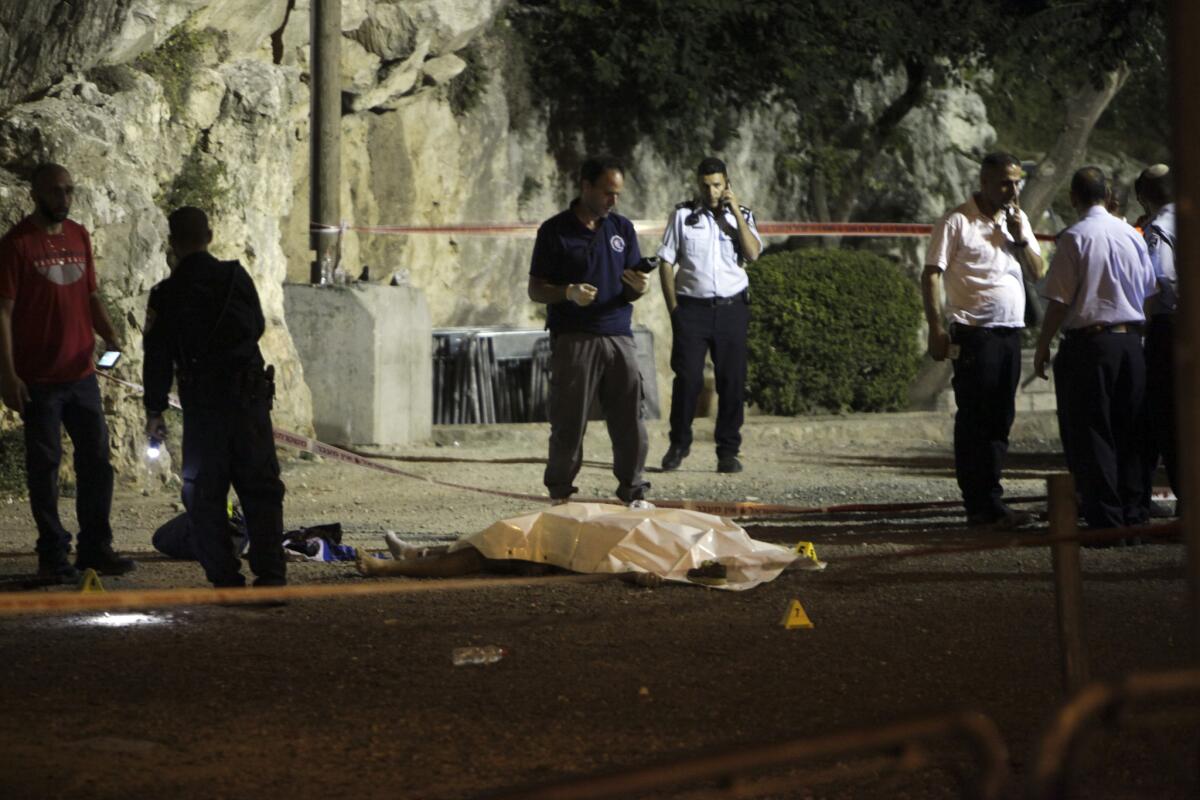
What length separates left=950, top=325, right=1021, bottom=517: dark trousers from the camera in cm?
887

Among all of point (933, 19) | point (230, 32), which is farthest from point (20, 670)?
point (933, 19)

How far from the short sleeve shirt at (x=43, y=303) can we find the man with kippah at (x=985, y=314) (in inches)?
162

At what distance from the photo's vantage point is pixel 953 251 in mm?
9023

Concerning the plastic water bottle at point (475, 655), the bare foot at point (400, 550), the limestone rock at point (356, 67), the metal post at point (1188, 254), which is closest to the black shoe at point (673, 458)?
the bare foot at point (400, 550)

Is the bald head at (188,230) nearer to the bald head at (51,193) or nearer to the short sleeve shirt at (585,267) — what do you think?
the bald head at (51,193)

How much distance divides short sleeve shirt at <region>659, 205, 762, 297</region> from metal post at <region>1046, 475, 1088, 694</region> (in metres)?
7.03

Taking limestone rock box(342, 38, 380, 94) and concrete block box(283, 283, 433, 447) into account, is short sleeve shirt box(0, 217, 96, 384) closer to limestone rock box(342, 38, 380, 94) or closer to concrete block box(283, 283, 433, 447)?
concrete block box(283, 283, 433, 447)

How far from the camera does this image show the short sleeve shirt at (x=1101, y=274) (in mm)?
8344

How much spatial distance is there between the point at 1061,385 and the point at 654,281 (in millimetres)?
9615

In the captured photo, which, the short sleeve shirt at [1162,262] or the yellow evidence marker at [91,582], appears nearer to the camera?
the yellow evidence marker at [91,582]

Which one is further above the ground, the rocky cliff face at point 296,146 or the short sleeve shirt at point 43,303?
the rocky cliff face at point 296,146

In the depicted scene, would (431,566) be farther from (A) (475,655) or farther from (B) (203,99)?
(B) (203,99)

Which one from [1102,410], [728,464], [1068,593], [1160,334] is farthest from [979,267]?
[1068,593]

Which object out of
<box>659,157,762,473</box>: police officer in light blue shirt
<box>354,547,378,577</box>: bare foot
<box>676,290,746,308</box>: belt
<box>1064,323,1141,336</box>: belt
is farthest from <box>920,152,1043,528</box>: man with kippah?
<box>676,290,746,308</box>: belt
